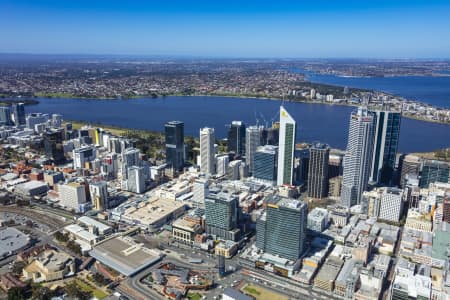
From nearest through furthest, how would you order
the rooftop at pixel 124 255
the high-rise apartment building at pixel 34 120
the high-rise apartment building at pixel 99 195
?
the rooftop at pixel 124 255 → the high-rise apartment building at pixel 99 195 → the high-rise apartment building at pixel 34 120

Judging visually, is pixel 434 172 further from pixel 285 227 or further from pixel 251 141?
pixel 285 227

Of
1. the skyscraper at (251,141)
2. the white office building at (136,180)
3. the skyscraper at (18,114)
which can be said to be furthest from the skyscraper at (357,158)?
the skyscraper at (18,114)

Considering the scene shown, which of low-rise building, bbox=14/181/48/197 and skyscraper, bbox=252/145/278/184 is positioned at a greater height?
skyscraper, bbox=252/145/278/184

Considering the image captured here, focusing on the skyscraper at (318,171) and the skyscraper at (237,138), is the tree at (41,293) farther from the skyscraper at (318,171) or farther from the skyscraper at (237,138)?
the skyscraper at (237,138)

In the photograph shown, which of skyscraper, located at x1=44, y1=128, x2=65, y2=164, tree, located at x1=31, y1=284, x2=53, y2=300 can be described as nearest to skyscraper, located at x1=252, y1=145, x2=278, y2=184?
tree, located at x1=31, y1=284, x2=53, y2=300

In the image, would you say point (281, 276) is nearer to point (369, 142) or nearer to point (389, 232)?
point (389, 232)

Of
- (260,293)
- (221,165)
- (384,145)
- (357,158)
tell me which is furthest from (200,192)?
(384,145)

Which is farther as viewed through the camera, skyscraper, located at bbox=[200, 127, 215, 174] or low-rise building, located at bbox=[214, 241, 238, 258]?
skyscraper, located at bbox=[200, 127, 215, 174]

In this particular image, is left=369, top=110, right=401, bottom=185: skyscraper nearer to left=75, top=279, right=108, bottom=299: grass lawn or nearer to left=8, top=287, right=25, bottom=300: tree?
left=75, top=279, right=108, bottom=299: grass lawn
